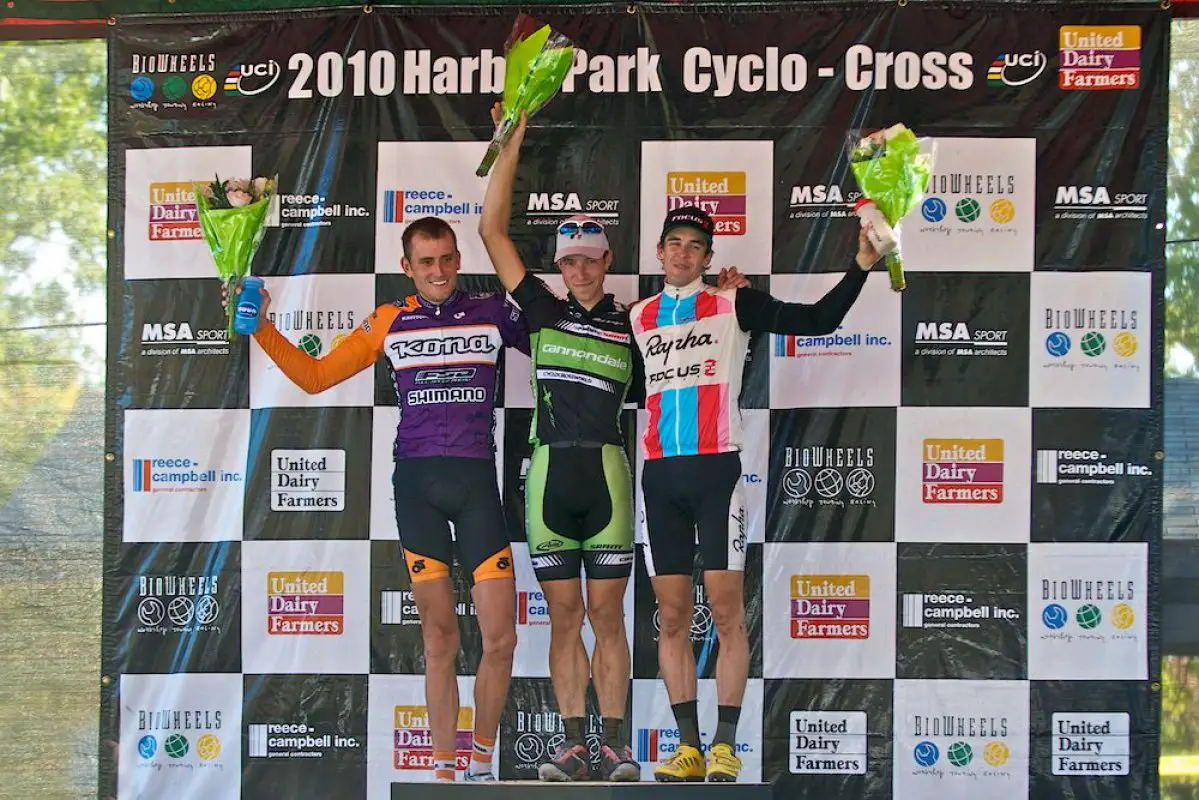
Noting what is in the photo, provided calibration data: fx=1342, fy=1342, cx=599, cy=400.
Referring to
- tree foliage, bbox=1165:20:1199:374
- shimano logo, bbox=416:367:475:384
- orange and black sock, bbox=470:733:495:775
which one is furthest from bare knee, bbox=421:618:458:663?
tree foliage, bbox=1165:20:1199:374

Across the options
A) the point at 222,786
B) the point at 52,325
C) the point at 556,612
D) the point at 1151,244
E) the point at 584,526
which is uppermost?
the point at 1151,244

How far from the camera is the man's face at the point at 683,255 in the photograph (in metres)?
4.19

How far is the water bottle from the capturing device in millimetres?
4074

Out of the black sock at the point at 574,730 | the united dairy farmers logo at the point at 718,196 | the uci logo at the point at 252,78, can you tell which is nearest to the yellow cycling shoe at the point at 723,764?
the black sock at the point at 574,730

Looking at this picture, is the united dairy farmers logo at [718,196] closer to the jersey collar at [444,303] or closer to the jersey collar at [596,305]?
the jersey collar at [596,305]

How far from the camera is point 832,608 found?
15.0 ft

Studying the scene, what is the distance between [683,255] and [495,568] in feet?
3.72

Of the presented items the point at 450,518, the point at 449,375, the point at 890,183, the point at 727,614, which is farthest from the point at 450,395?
the point at 890,183

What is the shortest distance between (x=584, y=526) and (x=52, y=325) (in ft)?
7.06

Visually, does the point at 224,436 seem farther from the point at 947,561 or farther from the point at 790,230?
the point at 947,561

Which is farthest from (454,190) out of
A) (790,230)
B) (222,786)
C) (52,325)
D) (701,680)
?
(222,786)

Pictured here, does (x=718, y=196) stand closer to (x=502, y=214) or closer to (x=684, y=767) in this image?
(x=502, y=214)

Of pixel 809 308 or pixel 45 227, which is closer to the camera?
pixel 809 308

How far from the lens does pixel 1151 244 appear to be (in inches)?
180
